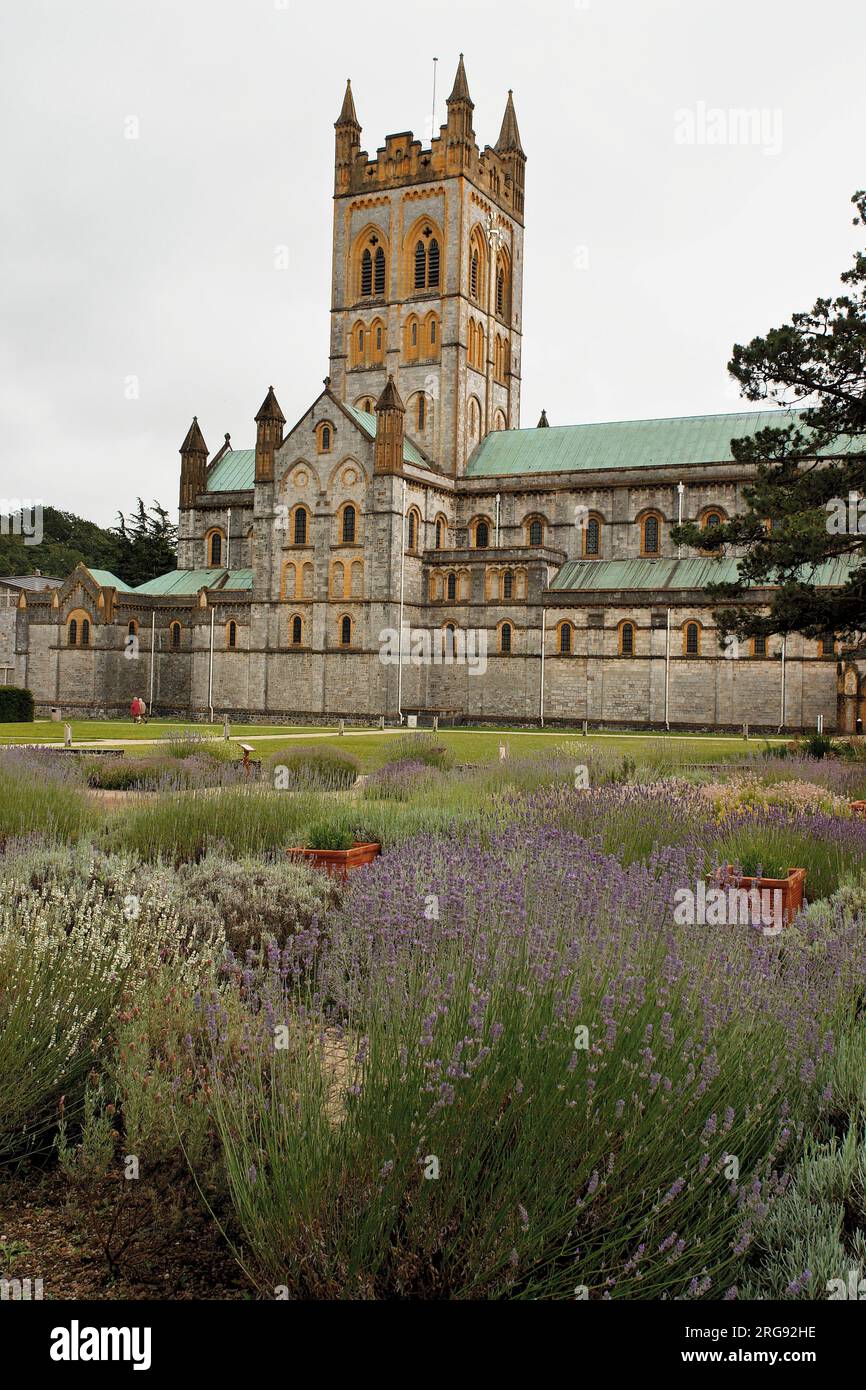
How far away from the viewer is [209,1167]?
4.35m

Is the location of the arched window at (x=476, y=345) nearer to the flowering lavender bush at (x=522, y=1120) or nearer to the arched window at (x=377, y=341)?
the arched window at (x=377, y=341)

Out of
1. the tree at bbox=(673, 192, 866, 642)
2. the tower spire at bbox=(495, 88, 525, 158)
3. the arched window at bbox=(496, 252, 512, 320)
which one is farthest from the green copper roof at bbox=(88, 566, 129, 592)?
the tree at bbox=(673, 192, 866, 642)

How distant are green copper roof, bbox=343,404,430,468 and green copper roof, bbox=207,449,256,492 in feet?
25.8

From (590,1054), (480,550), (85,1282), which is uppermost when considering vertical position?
(480,550)

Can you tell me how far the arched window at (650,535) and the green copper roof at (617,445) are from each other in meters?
2.54

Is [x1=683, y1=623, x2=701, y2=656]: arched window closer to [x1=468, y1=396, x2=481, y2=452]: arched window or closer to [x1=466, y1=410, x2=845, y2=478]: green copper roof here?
[x1=466, y1=410, x2=845, y2=478]: green copper roof

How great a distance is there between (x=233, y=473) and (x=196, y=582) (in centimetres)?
773

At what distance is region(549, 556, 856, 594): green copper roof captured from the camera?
4775 cm

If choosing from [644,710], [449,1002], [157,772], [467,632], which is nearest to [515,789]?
[157,772]

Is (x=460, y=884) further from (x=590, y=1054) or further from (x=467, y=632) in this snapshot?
(x=467, y=632)

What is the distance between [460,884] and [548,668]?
43.3m

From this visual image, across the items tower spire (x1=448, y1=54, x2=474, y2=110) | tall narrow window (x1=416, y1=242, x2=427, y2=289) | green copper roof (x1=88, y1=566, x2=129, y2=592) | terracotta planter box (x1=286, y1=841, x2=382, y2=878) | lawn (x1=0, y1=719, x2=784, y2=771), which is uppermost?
tower spire (x1=448, y1=54, x2=474, y2=110)

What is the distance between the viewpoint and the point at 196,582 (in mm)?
58625

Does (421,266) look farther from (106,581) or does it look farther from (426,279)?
(106,581)
